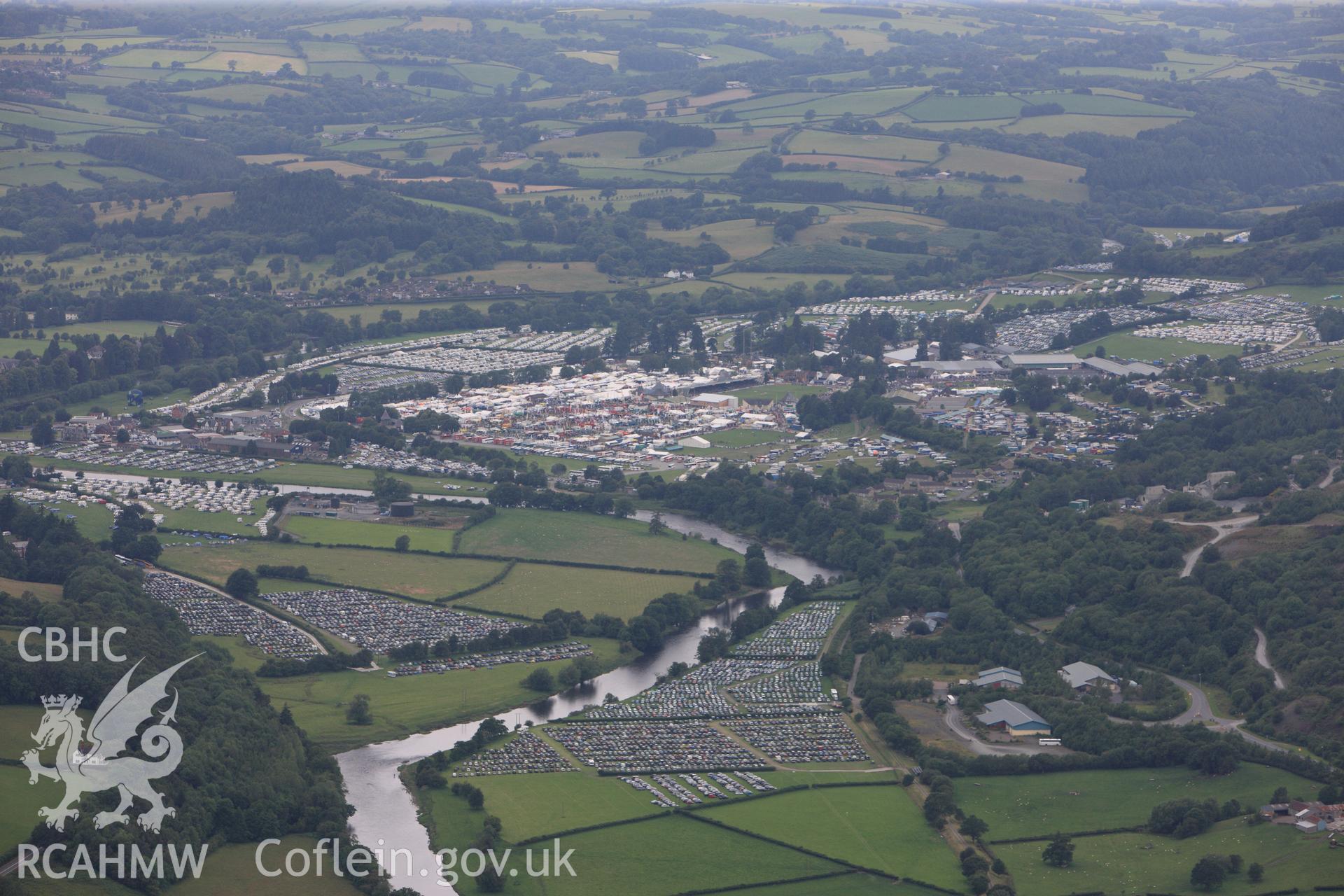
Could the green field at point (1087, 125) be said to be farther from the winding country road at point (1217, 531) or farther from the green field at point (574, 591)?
the green field at point (574, 591)

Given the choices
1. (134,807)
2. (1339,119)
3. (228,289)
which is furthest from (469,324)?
(1339,119)

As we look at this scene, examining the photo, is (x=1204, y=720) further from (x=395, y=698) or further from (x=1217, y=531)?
(x=395, y=698)

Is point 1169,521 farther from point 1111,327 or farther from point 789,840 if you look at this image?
point 1111,327

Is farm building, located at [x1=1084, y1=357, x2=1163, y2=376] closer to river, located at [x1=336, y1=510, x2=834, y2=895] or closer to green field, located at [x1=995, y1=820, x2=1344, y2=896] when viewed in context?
river, located at [x1=336, y1=510, x2=834, y2=895]

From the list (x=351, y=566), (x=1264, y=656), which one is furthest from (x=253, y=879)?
(x=1264, y=656)

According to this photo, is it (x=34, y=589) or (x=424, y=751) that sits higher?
(x=34, y=589)

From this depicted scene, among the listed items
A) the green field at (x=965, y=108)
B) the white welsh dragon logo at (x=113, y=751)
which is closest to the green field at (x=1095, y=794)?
the white welsh dragon logo at (x=113, y=751)
